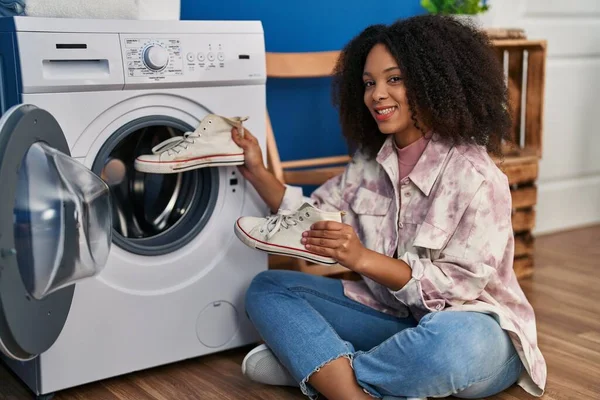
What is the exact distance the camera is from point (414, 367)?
1.48 metres

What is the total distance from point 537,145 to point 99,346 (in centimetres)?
163

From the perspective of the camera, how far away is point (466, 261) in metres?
1.55

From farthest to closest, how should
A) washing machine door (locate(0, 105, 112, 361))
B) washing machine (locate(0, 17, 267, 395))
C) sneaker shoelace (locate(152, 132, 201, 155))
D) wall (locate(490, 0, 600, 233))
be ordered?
wall (locate(490, 0, 600, 233)), sneaker shoelace (locate(152, 132, 201, 155)), washing machine (locate(0, 17, 267, 395)), washing machine door (locate(0, 105, 112, 361))

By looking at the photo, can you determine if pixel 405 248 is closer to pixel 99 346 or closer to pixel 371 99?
pixel 371 99

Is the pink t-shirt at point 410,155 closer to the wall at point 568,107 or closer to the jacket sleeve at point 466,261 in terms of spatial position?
the jacket sleeve at point 466,261

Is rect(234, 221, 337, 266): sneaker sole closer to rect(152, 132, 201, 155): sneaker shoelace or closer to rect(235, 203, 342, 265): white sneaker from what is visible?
rect(235, 203, 342, 265): white sneaker

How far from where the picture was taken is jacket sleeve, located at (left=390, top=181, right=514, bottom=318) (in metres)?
1.55

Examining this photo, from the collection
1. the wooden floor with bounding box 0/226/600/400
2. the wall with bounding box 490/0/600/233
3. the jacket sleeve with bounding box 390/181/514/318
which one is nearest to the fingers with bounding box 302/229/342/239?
the jacket sleeve with bounding box 390/181/514/318

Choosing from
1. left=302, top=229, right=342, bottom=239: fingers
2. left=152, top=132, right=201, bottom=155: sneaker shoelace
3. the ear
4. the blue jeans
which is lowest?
the blue jeans

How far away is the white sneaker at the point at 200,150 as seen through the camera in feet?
5.49

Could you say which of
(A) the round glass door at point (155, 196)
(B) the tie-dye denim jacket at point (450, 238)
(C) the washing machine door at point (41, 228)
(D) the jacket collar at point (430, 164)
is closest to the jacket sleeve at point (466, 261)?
(B) the tie-dye denim jacket at point (450, 238)

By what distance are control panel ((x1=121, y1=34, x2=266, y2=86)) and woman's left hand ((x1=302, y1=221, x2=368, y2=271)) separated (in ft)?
1.52

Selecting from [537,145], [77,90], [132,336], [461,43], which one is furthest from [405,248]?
[537,145]

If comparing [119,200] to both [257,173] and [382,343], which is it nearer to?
[257,173]
